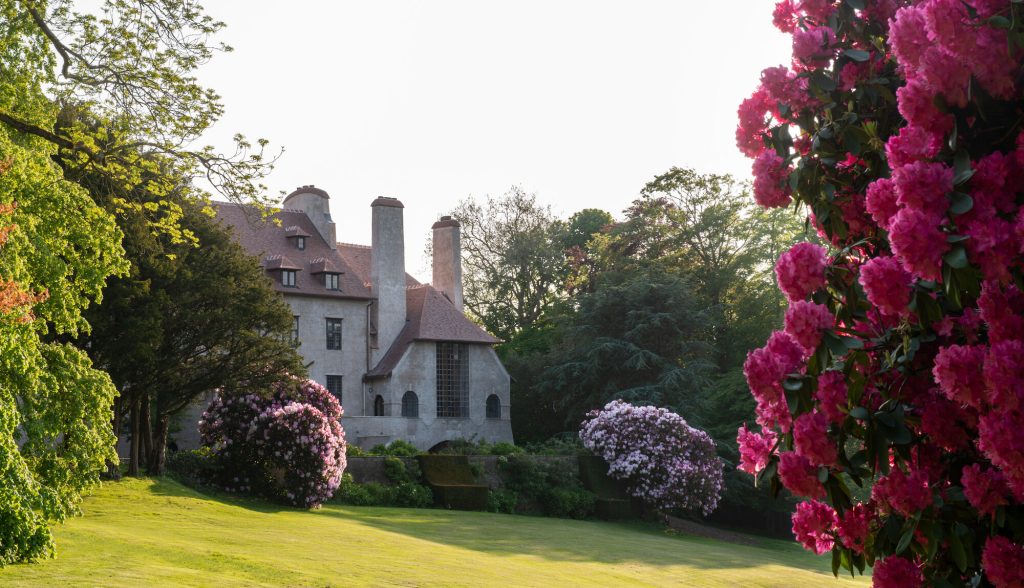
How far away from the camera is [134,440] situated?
28.2 m

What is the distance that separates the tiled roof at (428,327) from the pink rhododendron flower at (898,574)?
3903 cm

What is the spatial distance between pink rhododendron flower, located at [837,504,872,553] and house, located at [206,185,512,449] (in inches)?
1472

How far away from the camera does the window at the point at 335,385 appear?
144ft

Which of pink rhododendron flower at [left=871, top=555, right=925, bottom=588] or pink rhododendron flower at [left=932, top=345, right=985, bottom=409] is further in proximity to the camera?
pink rhododendron flower at [left=871, top=555, right=925, bottom=588]

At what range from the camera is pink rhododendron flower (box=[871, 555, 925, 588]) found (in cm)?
527

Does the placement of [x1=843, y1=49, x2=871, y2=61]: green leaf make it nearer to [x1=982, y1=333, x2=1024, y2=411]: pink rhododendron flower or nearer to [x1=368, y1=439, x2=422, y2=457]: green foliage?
[x1=982, y1=333, x2=1024, y2=411]: pink rhododendron flower

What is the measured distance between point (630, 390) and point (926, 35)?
38.4m

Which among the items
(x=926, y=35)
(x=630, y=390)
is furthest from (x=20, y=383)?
(x=630, y=390)

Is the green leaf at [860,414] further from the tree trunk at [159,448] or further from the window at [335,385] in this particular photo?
the window at [335,385]

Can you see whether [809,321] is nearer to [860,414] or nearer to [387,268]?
[860,414]

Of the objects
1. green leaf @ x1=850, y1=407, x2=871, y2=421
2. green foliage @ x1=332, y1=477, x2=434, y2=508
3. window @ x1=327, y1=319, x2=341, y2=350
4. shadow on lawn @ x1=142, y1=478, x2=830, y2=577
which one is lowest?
shadow on lawn @ x1=142, y1=478, x2=830, y2=577

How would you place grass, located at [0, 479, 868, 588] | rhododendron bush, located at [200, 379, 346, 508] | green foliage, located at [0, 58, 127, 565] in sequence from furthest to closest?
rhododendron bush, located at [200, 379, 346, 508], grass, located at [0, 479, 868, 588], green foliage, located at [0, 58, 127, 565]

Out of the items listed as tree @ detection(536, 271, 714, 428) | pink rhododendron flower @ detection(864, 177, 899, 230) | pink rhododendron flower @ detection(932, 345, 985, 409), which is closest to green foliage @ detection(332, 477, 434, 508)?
tree @ detection(536, 271, 714, 428)

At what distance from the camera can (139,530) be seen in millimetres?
19469
